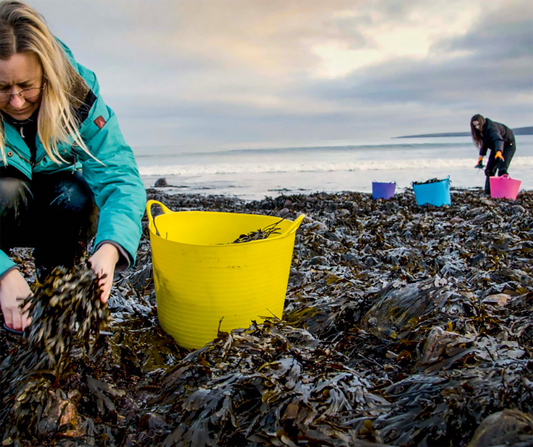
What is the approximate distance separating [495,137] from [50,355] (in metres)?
8.45

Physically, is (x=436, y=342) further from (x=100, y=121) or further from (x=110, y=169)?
(x=100, y=121)

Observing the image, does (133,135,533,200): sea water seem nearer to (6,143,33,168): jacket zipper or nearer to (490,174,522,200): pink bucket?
(490,174,522,200): pink bucket

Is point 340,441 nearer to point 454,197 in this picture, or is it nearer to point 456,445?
point 456,445

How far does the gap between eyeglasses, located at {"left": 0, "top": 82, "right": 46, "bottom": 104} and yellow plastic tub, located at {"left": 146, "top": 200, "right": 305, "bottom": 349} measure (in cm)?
66

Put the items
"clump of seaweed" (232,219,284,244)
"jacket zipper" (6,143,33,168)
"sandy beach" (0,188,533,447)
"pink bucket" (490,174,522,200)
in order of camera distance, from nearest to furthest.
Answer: "sandy beach" (0,188,533,447) → "jacket zipper" (6,143,33,168) → "clump of seaweed" (232,219,284,244) → "pink bucket" (490,174,522,200)

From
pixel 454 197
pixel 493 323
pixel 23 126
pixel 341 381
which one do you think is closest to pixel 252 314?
pixel 341 381

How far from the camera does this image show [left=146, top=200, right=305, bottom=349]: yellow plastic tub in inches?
67.5

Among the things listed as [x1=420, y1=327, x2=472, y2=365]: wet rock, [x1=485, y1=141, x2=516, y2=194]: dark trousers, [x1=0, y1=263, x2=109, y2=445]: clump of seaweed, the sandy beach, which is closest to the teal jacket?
[x1=0, y1=263, x2=109, y2=445]: clump of seaweed

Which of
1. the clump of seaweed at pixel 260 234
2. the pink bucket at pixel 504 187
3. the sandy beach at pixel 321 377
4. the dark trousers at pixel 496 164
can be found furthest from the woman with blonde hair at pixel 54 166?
the dark trousers at pixel 496 164

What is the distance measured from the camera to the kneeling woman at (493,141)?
25.3 feet

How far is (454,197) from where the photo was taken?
7.23 m

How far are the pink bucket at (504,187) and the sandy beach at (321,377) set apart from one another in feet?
16.1

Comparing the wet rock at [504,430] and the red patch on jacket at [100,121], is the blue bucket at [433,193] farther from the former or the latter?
the wet rock at [504,430]

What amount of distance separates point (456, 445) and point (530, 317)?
3.61 ft
